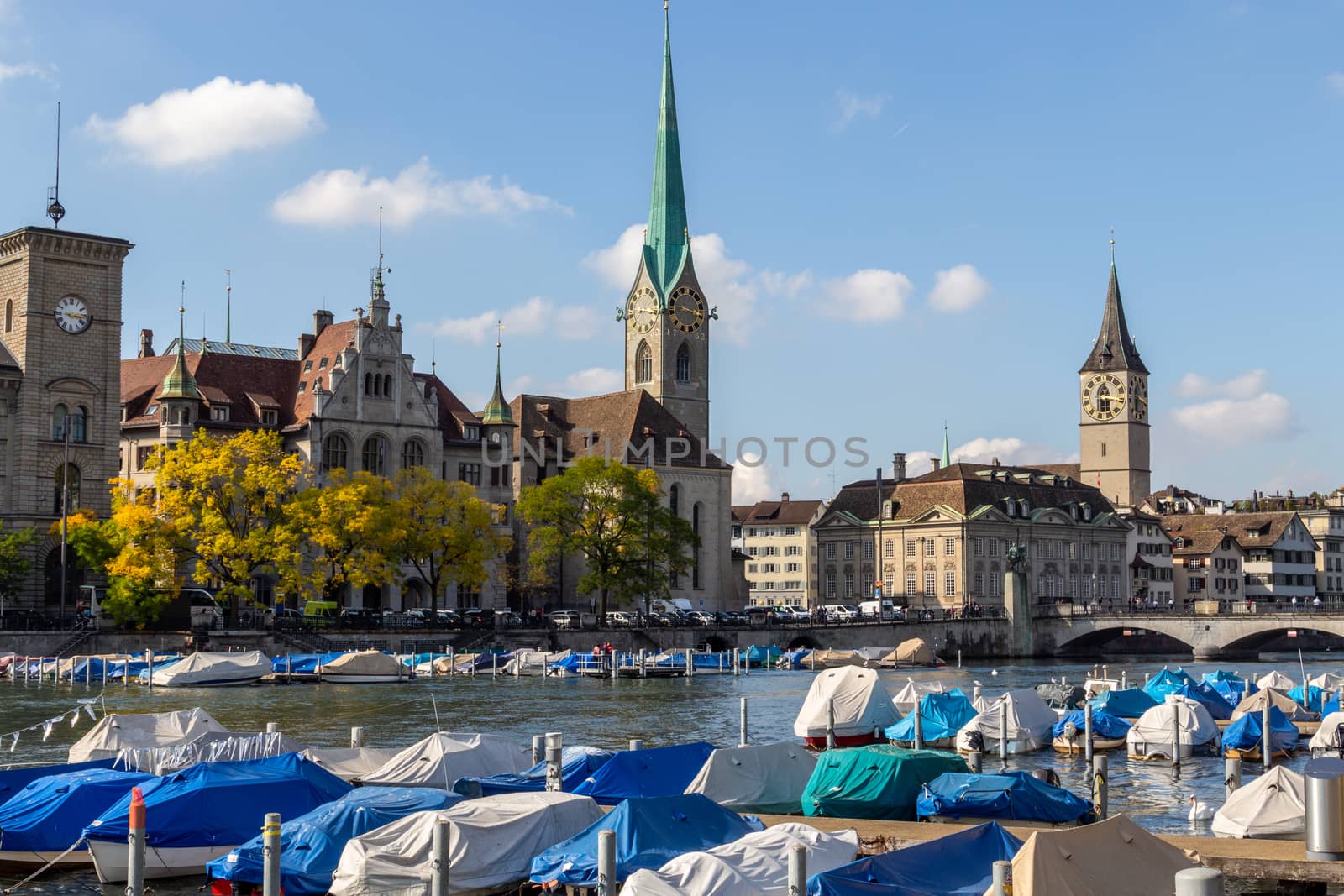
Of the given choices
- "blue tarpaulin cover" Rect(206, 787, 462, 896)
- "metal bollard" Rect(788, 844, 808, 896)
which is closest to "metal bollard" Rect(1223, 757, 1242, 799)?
"blue tarpaulin cover" Rect(206, 787, 462, 896)

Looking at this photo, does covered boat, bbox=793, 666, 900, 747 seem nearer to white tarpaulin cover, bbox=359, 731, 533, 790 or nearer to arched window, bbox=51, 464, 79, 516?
white tarpaulin cover, bbox=359, 731, 533, 790

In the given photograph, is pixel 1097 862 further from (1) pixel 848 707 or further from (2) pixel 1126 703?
(2) pixel 1126 703

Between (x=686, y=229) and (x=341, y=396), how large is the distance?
6000cm

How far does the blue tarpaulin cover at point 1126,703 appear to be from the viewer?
59531 mm

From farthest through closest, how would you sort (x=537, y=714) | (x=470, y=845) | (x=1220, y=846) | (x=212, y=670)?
(x=212, y=670), (x=537, y=714), (x=1220, y=846), (x=470, y=845)

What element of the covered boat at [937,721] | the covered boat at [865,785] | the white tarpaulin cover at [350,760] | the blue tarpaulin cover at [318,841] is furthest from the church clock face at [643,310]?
the blue tarpaulin cover at [318,841]

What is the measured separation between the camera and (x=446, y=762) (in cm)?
3553

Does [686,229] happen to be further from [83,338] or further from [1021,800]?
[1021,800]

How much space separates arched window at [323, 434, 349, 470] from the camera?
361ft

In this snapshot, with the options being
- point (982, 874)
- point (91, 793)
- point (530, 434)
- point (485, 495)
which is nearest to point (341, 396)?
point (485, 495)

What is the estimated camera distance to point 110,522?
9394 cm

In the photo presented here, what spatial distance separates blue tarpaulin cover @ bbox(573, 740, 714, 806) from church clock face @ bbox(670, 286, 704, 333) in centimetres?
12685

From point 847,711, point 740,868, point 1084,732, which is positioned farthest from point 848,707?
point 740,868

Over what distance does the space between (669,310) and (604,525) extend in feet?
170
